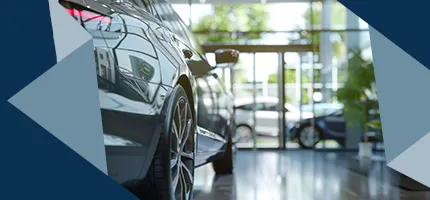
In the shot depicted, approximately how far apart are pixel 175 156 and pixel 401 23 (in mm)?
1596

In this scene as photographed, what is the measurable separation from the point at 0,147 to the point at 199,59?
2.01 metres

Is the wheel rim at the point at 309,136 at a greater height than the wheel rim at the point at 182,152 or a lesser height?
lesser

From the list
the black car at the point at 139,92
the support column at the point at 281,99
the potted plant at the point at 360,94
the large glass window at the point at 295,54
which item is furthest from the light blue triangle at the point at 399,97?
the support column at the point at 281,99

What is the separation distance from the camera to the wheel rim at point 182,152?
11.0 feet

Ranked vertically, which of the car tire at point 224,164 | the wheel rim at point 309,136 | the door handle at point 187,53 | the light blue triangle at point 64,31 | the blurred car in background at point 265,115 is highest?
the light blue triangle at point 64,31

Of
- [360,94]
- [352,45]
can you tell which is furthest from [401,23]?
[352,45]

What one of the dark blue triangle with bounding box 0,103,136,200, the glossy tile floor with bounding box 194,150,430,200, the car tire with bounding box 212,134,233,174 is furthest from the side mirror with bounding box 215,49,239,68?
the dark blue triangle with bounding box 0,103,136,200

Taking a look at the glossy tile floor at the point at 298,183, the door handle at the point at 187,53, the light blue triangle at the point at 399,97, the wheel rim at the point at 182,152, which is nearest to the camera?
the wheel rim at the point at 182,152

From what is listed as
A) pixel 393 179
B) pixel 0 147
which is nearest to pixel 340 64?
pixel 393 179

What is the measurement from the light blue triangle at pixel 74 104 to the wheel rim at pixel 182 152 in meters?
0.51

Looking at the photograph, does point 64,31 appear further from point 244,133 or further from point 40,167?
point 244,133

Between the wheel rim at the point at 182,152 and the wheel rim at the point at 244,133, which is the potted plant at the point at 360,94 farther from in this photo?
the wheel rim at the point at 182,152

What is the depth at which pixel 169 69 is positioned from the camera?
3.22 metres

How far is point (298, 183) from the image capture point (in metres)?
6.59
